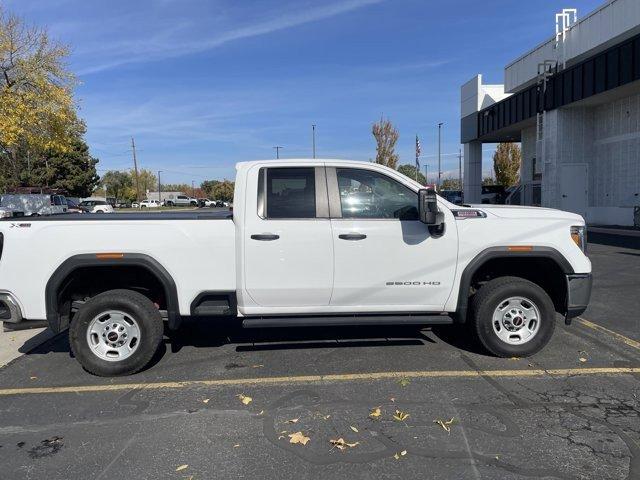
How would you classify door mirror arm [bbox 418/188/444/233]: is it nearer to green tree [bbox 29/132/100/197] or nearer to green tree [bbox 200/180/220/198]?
green tree [bbox 29/132/100/197]

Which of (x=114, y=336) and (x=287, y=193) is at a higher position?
(x=287, y=193)

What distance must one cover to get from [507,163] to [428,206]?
49.0 m

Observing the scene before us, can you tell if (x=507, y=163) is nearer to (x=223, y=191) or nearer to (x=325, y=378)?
(x=325, y=378)

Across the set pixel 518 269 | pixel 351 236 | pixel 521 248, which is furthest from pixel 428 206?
pixel 518 269

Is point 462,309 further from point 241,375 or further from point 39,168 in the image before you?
point 39,168

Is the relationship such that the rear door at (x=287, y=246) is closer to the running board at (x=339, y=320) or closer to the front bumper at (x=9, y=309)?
the running board at (x=339, y=320)

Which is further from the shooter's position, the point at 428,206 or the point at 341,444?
the point at 428,206

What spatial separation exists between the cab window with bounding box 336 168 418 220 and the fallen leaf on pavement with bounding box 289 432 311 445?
7.01 ft

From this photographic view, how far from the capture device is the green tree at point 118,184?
100 m

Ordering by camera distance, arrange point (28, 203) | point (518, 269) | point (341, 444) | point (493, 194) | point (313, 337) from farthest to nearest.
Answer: point (493, 194)
point (28, 203)
point (313, 337)
point (518, 269)
point (341, 444)

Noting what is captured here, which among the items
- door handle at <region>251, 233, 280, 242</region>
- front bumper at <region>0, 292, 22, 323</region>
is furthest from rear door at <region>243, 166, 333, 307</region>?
front bumper at <region>0, 292, 22, 323</region>

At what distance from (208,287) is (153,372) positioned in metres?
1.07

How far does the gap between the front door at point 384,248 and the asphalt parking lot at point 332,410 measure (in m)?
0.71

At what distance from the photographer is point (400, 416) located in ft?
13.5
